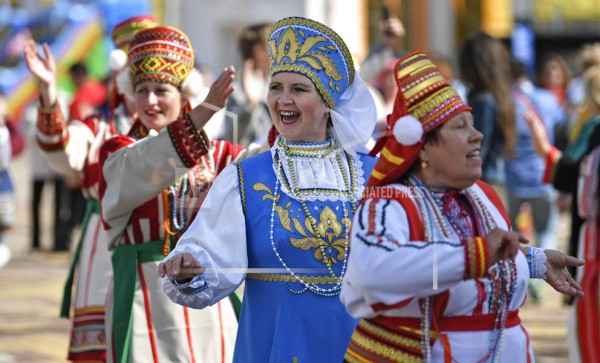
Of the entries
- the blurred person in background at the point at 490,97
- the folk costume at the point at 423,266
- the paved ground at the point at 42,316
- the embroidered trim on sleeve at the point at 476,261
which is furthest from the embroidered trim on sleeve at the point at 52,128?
the blurred person in background at the point at 490,97

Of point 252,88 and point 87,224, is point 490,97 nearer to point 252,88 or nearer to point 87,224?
point 252,88

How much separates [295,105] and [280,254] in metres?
0.50

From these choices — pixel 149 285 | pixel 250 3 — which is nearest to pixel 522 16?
pixel 250 3

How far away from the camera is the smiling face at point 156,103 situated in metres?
4.91

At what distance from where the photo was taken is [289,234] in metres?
4.02

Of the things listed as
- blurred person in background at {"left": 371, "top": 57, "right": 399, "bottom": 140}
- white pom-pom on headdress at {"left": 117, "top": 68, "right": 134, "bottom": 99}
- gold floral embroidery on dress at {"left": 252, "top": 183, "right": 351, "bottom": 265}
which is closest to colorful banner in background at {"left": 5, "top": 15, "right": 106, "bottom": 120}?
blurred person in background at {"left": 371, "top": 57, "right": 399, "bottom": 140}

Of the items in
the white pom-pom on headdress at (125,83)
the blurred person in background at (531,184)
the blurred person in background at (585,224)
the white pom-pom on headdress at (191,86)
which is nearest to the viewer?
the white pom-pom on headdress at (191,86)

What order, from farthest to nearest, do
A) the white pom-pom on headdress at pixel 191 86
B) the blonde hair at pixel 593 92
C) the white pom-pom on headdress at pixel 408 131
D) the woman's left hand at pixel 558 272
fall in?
the blonde hair at pixel 593 92 → the white pom-pom on headdress at pixel 191 86 → the woman's left hand at pixel 558 272 → the white pom-pom on headdress at pixel 408 131

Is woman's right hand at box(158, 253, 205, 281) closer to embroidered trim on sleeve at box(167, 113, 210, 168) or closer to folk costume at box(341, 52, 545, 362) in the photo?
folk costume at box(341, 52, 545, 362)

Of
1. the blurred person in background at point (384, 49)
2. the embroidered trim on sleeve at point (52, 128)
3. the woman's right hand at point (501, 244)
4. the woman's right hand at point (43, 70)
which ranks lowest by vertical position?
the woman's right hand at point (501, 244)

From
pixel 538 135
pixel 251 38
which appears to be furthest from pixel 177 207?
pixel 251 38

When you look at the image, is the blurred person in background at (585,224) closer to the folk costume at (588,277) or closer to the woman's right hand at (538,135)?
the folk costume at (588,277)

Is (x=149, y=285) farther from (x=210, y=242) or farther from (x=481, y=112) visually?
(x=481, y=112)

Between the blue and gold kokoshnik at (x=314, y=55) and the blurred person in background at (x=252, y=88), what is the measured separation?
329 centimetres
